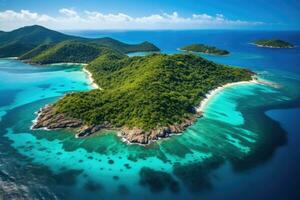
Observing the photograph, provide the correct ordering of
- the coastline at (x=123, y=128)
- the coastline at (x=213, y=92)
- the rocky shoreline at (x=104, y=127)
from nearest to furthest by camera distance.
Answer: the coastline at (x=123, y=128) < the rocky shoreline at (x=104, y=127) < the coastline at (x=213, y=92)

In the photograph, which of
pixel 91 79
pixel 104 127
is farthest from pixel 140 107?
pixel 91 79

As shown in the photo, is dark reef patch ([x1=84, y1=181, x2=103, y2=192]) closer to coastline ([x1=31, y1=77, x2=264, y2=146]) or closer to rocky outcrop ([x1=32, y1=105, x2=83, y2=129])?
coastline ([x1=31, y1=77, x2=264, y2=146])

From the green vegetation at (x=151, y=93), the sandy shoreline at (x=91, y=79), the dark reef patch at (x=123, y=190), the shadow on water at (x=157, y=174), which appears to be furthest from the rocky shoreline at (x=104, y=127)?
the sandy shoreline at (x=91, y=79)

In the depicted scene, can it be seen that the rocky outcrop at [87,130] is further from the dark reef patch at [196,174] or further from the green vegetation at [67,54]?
the green vegetation at [67,54]

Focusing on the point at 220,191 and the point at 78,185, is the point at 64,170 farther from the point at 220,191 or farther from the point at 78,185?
the point at 220,191

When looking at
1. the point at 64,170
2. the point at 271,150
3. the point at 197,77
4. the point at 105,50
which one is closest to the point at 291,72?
the point at 197,77
